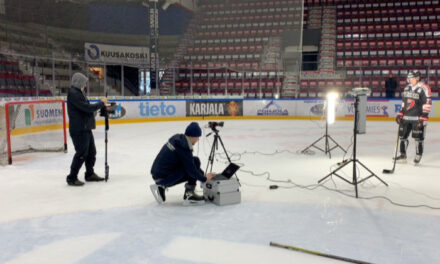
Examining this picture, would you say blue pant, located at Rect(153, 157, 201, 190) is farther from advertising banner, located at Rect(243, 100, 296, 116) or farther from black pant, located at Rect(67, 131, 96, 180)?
advertising banner, located at Rect(243, 100, 296, 116)

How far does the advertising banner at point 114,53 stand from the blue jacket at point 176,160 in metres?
18.3

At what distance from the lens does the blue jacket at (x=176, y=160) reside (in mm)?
4336

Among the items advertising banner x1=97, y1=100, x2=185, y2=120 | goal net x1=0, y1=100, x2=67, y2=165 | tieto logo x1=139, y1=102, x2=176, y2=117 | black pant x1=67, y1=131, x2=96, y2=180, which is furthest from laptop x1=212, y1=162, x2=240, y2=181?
tieto logo x1=139, y1=102, x2=176, y2=117

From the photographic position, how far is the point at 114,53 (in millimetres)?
22672

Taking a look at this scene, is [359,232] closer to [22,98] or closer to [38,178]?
[38,178]

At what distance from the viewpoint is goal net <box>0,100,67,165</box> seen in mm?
7762

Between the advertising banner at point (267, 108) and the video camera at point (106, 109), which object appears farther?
the advertising banner at point (267, 108)

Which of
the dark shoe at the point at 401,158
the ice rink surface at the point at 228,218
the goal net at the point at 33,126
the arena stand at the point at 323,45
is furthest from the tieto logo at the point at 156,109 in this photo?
the dark shoe at the point at 401,158

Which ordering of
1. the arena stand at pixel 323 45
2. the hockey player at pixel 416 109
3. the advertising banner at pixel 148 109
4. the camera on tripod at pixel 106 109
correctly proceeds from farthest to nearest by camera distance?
1. the arena stand at pixel 323 45
2. the advertising banner at pixel 148 109
3. the hockey player at pixel 416 109
4. the camera on tripod at pixel 106 109

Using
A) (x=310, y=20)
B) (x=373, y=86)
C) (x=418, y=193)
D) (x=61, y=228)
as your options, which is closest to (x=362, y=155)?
(x=418, y=193)

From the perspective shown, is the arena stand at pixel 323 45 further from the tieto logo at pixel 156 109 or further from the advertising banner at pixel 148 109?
the tieto logo at pixel 156 109

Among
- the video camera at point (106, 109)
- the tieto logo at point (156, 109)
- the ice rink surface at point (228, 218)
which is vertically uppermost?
the video camera at point (106, 109)

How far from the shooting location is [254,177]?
6.15m

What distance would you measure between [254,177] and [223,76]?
12453 millimetres
